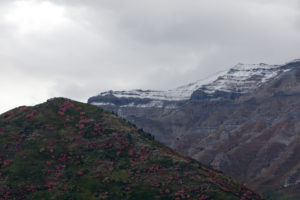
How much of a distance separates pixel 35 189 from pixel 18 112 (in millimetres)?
43640

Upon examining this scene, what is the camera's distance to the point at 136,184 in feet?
353

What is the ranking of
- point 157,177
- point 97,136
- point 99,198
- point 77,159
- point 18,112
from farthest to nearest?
point 18,112 < point 97,136 < point 77,159 < point 157,177 < point 99,198

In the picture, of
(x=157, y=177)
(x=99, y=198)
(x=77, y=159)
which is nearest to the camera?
(x=99, y=198)

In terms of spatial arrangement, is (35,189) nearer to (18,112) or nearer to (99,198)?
(99,198)

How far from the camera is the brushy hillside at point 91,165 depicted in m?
105

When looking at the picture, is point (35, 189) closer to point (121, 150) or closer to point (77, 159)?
point (77, 159)

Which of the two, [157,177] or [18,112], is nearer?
[157,177]

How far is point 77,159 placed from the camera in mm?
117188

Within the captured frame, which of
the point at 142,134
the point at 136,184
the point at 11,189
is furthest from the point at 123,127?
the point at 11,189

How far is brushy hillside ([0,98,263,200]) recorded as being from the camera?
10475 cm

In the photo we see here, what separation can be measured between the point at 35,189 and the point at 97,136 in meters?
26.0

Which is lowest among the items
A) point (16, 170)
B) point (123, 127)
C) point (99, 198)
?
point (99, 198)

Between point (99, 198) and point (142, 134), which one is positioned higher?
point (142, 134)

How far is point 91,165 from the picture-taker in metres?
115
